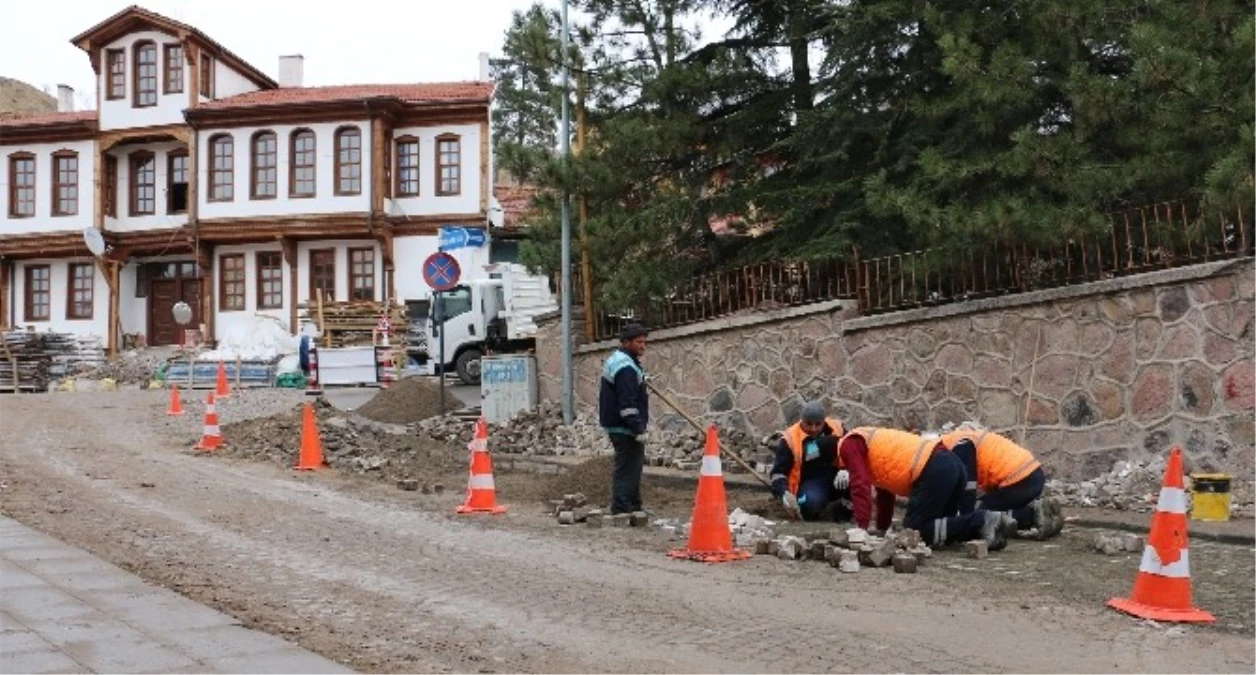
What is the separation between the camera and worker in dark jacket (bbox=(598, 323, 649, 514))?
9.97 meters

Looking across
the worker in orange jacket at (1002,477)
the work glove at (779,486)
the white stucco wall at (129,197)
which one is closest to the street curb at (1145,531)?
the worker in orange jacket at (1002,477)

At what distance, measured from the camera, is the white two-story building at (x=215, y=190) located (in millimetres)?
35688

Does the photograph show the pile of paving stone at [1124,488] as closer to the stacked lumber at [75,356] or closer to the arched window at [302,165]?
the stacked lumber at [75,356]

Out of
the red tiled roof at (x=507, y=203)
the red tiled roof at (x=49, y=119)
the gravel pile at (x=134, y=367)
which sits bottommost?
the gravel pile at (x=134, y=367)

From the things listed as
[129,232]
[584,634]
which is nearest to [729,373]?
[584,634]

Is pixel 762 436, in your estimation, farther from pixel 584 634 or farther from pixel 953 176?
pixel 584 634

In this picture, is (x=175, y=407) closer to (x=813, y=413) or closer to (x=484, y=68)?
(x=813, y=413)

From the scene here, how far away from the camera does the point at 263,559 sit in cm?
807

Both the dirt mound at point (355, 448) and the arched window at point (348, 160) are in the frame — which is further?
the arched window at point (348, 160)

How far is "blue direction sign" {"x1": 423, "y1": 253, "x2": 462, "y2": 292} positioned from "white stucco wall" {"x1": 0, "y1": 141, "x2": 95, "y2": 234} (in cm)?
2319

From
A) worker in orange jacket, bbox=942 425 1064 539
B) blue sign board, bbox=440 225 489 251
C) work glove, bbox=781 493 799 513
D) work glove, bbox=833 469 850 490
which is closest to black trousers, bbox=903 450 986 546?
worker in orange jacket, bbox=942 425 1064 539

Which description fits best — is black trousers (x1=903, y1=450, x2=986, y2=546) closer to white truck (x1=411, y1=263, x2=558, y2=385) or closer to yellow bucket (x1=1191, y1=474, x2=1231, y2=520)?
yellow bucket (x1=1191, y1=474, x2=1231, y2=520)

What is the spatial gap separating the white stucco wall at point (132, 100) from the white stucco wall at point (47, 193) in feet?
4.17

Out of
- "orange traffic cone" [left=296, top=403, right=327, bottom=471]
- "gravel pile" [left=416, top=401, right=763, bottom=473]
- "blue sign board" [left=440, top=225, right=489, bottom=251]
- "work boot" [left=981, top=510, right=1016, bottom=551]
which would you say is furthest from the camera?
"blue sign board" [left=440, top=225, right=489, bottom=251]
